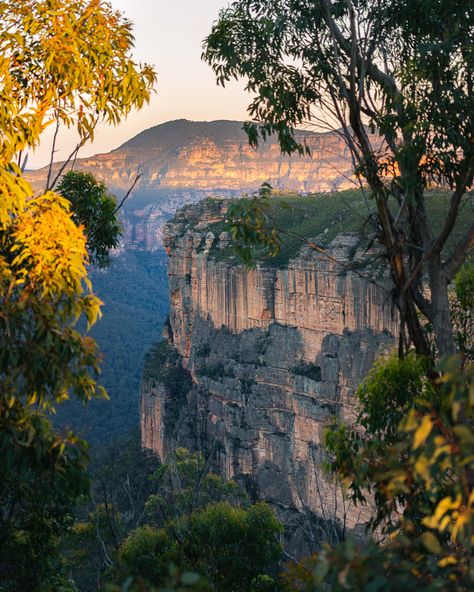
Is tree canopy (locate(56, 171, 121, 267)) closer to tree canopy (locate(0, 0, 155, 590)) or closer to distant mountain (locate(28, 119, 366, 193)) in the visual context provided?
tree canopy (locate(0, 0, 155, 590))

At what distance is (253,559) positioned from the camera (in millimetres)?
14523

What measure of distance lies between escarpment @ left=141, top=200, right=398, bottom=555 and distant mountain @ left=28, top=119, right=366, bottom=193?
47.8 meters

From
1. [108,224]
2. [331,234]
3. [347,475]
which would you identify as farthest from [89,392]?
[331,234]

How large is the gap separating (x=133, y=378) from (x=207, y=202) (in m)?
22.6

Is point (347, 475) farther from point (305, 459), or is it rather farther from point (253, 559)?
point (305, 459)

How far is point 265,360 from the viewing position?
146 feet

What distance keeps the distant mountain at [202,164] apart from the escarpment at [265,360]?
47783 millimetres

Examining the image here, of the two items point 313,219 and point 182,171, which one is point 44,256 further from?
point 182,171

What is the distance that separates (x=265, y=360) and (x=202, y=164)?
3143 inches

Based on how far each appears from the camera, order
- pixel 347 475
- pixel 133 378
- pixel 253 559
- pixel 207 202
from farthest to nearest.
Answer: pixel 133 378 → pixel 207 202 → pixel 253 559 → pixel 347 475

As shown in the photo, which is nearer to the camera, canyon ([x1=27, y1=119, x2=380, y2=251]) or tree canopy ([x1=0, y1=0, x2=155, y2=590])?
tree canopy ([x1=0, y1=0, x2=155, y2=590])

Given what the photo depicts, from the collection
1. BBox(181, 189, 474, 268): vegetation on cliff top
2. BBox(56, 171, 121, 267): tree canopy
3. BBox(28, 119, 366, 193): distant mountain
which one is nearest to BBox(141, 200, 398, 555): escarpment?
BBox(181, 189, 474, 268): vegetation on cliff top

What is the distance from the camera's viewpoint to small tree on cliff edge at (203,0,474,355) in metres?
9.10

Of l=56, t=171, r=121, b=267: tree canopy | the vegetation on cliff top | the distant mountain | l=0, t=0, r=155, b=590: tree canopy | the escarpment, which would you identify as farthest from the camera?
the distant mountain
